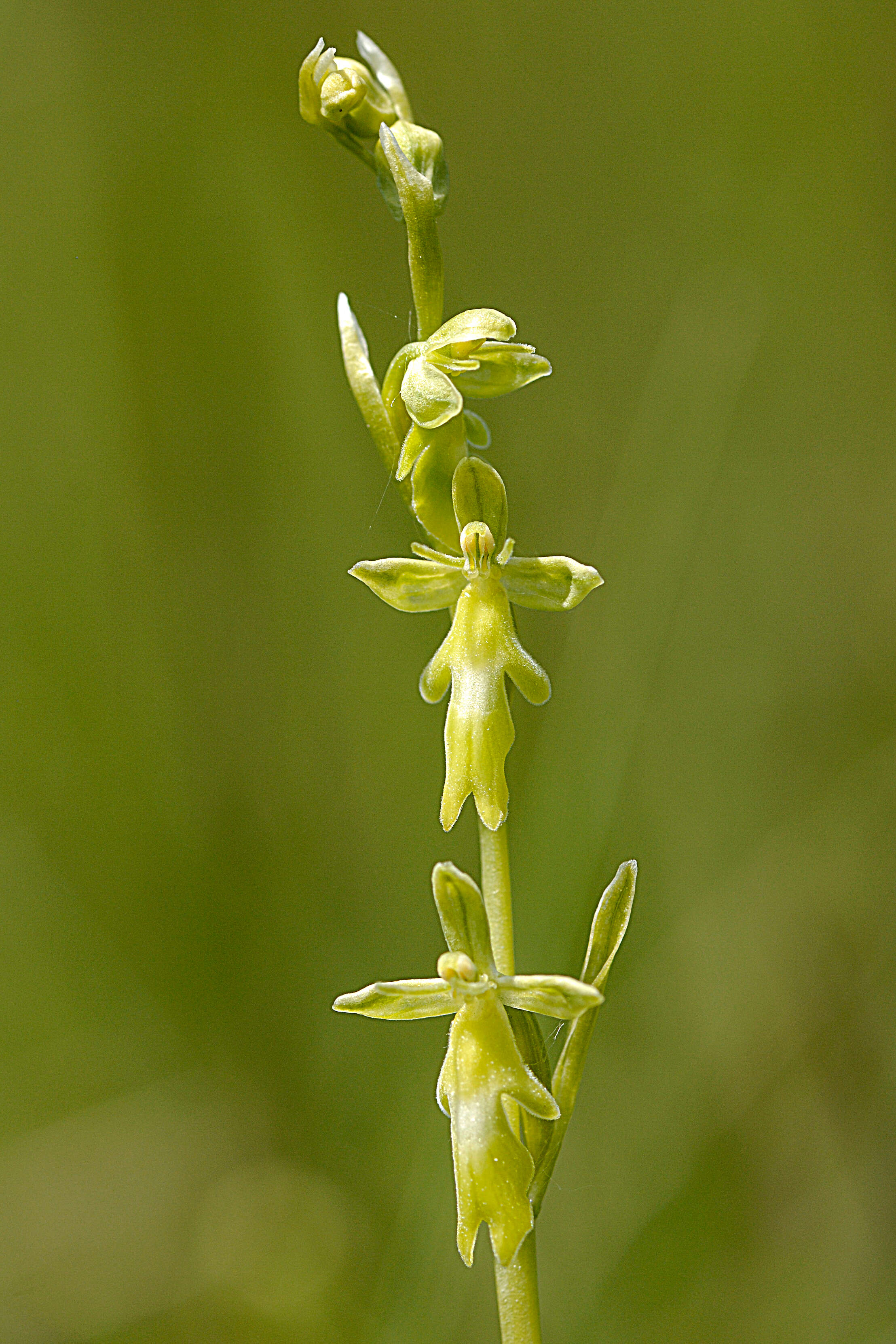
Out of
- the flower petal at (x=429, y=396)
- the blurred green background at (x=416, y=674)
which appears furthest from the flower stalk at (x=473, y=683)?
the blurred green background at (x=416, y=674)

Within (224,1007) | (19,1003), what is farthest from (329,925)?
(19,1003)

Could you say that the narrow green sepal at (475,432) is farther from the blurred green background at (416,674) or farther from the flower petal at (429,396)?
the blurred green background at (416,674)

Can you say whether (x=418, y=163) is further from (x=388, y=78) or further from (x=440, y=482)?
(x=440, y=482)

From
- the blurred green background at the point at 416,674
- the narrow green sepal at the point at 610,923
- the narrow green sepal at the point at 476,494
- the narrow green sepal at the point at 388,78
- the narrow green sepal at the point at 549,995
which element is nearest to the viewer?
the narrow green sepal at the point at 549,995

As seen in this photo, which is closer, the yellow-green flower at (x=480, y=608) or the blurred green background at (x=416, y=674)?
the yellow-green flower at (x=480, y=608)

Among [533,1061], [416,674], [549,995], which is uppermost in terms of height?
[416,674]

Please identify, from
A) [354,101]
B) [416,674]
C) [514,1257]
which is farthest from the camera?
[416,674]

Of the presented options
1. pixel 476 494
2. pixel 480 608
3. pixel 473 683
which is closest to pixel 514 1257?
pixel 473 683
